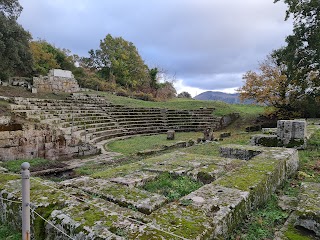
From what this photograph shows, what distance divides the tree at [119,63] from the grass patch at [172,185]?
3245cm

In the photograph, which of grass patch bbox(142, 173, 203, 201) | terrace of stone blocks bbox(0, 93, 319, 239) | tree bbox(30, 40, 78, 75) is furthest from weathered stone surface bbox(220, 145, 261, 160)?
tree bbox(30, 40, 78, 75)

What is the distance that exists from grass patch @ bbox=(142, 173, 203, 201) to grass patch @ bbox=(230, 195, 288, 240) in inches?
32.9

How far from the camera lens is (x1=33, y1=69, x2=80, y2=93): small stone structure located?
2252cm

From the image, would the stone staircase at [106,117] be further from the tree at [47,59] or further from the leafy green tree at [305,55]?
the tree at [47,59]

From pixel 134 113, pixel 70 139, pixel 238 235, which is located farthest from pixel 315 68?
Answer: pixel 238 235

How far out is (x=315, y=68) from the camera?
14.8 metres

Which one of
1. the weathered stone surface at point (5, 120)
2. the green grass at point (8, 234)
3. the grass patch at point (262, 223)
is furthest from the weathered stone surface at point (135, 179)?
the weathered stone surface at point (5, 120)

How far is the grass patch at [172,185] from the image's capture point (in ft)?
10.5

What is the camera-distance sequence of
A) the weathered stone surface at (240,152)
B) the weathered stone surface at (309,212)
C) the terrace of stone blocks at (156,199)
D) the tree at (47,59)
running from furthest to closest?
the tree at (47,59) → the weathered stone surface at (240,152) → the weathered stone surface at (309,212) → the terrace of stone blocks at (156,199)

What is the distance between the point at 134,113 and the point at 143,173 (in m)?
16.7

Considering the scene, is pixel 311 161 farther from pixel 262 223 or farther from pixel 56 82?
Result: pixel 56 82

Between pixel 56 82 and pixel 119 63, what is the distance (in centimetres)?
1326

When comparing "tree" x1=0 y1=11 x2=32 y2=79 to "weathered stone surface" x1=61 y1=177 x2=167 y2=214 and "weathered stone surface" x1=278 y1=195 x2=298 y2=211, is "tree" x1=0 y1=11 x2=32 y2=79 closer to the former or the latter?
"weathered stone surface" x1=61 y1=177 x2=167 y2=214

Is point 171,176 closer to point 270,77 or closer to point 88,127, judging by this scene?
point 88,127
